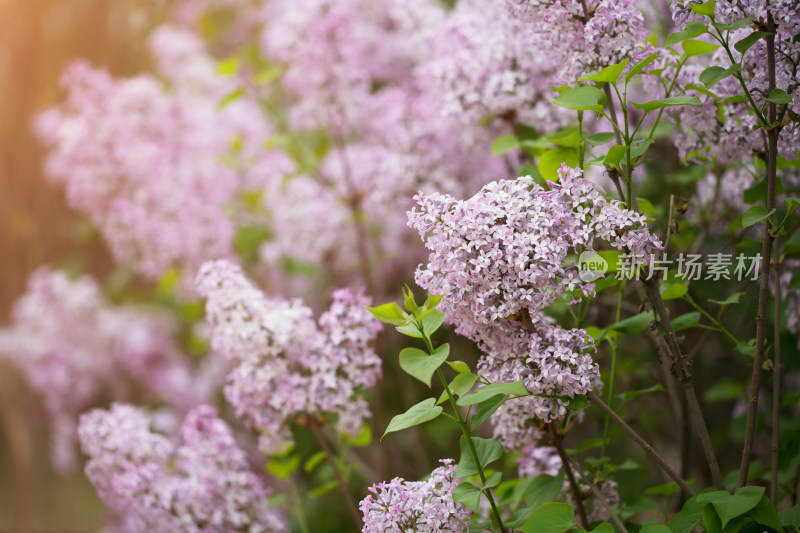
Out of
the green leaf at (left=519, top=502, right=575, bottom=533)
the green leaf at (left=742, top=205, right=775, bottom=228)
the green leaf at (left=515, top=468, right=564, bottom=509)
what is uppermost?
the green leaf at (left=742, top=205, right=775, bottom=228)

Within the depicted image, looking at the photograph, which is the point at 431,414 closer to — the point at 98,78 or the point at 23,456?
the point at 98,78

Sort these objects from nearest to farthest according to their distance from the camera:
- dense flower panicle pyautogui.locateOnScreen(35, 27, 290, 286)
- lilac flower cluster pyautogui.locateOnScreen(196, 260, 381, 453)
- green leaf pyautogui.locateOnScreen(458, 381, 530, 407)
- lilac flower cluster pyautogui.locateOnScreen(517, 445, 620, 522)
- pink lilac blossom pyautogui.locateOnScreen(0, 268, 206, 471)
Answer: green leaf pyautogui.locateOnScreen(458, 381, 530, 407)
lilac flower cluster pyautogui.locateOnScreen(517, 445, 620, 522)
lilac flower cluster pyautogui.locateOnScreen(196, 260, 381, 453)
dense flower panicle pyautogui.locateOnScreen(35, 27, 290, 286)
pink lilac blossom pyautogui.locateOnScreen(0, 268, 206, 471)

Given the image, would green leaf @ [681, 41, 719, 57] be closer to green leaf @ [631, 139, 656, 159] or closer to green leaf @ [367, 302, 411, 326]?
green leaf @ [631, 139, 656, 159]

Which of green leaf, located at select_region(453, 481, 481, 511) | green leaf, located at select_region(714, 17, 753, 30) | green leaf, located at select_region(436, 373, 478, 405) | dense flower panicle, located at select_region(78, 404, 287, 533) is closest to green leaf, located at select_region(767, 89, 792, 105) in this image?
green leaf, located at select_region(714, 17, 753, 30)

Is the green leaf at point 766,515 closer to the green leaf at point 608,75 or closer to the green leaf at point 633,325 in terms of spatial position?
the green leaf at point 633,325

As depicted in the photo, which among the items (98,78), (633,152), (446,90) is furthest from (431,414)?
(98,78)

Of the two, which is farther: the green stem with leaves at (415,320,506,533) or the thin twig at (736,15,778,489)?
the thin twig at (736,15,778,489)

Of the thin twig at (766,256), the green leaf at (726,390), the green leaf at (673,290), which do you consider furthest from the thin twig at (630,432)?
the green leaf at (726,390)

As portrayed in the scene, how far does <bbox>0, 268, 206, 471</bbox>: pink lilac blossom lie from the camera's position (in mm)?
3797

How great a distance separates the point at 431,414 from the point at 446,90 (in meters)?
1.16

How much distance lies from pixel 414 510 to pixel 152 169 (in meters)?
2.21

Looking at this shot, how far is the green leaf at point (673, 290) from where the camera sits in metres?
1.38

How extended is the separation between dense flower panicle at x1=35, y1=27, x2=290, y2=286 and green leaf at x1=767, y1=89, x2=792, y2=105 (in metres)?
1.96

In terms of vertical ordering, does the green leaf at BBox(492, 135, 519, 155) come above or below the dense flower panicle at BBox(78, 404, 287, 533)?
above
